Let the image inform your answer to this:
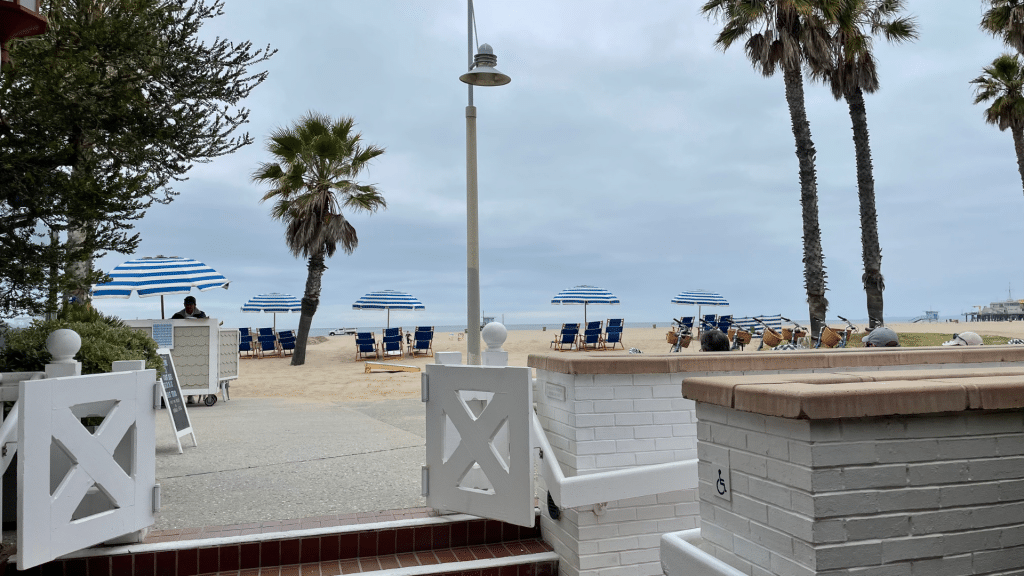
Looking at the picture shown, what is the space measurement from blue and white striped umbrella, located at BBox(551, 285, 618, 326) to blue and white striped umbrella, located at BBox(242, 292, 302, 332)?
1139 centimetres

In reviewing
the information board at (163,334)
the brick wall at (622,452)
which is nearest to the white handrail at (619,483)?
the brick wall at (622,452)

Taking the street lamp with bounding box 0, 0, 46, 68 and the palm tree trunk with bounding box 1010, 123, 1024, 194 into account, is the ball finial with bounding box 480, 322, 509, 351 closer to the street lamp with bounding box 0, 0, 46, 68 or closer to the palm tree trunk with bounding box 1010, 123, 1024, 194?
the street lamp with bounding box 0, 0, 46, 68

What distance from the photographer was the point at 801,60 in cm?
1778

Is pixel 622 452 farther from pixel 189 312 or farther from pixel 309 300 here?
pixel 309 300

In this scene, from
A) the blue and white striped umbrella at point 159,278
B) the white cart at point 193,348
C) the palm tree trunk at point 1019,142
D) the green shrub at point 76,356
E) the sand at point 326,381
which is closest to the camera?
the green shrub at point 76,356

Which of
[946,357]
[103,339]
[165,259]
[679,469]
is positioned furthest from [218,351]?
[946,357]

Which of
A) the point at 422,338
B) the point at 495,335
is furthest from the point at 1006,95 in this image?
the point at 495,335

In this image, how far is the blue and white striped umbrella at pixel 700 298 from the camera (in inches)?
1252

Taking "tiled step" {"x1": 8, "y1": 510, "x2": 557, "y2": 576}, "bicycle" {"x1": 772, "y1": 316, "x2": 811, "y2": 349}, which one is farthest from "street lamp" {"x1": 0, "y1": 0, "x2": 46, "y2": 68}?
"bicycle" {"x1": 772, "y1": 316, "x2": 811, "y2": 349}

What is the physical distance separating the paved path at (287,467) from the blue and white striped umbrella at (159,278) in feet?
10.9

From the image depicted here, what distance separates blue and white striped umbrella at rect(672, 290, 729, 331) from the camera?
3180cm

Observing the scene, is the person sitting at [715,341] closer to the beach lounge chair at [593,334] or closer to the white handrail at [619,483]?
the white handrail at [619,483]

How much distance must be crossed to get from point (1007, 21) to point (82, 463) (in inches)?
985

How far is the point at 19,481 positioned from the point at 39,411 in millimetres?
329
